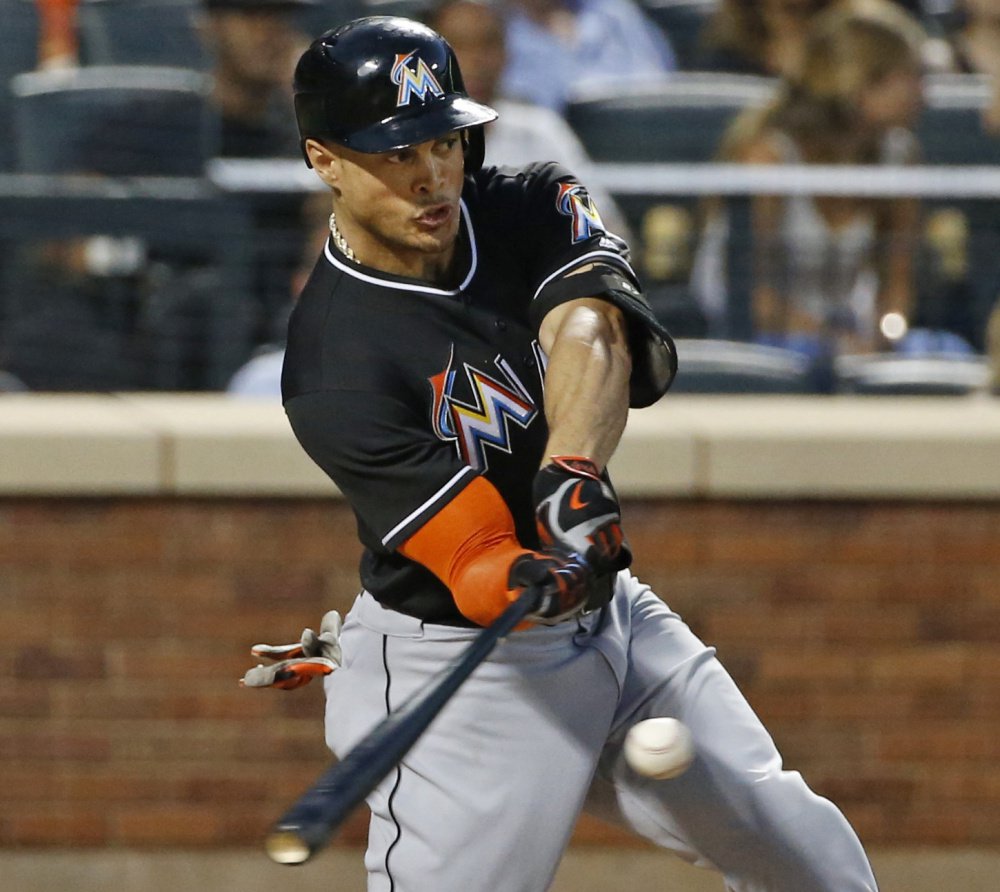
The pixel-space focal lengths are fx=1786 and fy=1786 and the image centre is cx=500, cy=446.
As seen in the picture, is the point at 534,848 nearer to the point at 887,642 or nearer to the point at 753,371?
the point at 887,642

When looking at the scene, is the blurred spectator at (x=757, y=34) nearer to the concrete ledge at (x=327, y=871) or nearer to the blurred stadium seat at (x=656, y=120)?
the blurred stadium seat at (x=656, y=120)

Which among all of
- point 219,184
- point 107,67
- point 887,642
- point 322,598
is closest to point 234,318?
point 219,184

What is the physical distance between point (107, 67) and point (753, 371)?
8.01 feet

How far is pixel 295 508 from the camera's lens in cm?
492

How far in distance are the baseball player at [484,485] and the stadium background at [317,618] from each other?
1.70 metres

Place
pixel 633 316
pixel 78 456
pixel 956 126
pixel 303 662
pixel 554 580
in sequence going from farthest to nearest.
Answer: pixel 956 126, pixel 78 456, pixel 303 662, pixel 633 316, pixel 554 580

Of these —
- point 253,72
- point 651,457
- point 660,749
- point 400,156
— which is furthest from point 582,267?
point 253,72

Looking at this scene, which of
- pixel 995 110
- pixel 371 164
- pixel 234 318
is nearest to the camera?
pixel 371 164

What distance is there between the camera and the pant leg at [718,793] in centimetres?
304

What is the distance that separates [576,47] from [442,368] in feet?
11.4

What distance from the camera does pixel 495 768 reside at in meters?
3.00

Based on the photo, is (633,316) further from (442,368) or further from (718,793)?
(718,793)

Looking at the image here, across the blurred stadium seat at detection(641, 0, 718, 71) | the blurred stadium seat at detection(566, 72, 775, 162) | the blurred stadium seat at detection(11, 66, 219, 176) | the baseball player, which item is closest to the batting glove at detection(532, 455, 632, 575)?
the baseball player

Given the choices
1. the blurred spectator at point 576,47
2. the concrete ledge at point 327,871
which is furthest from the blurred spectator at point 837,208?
the concrete ledge at point 327,871
